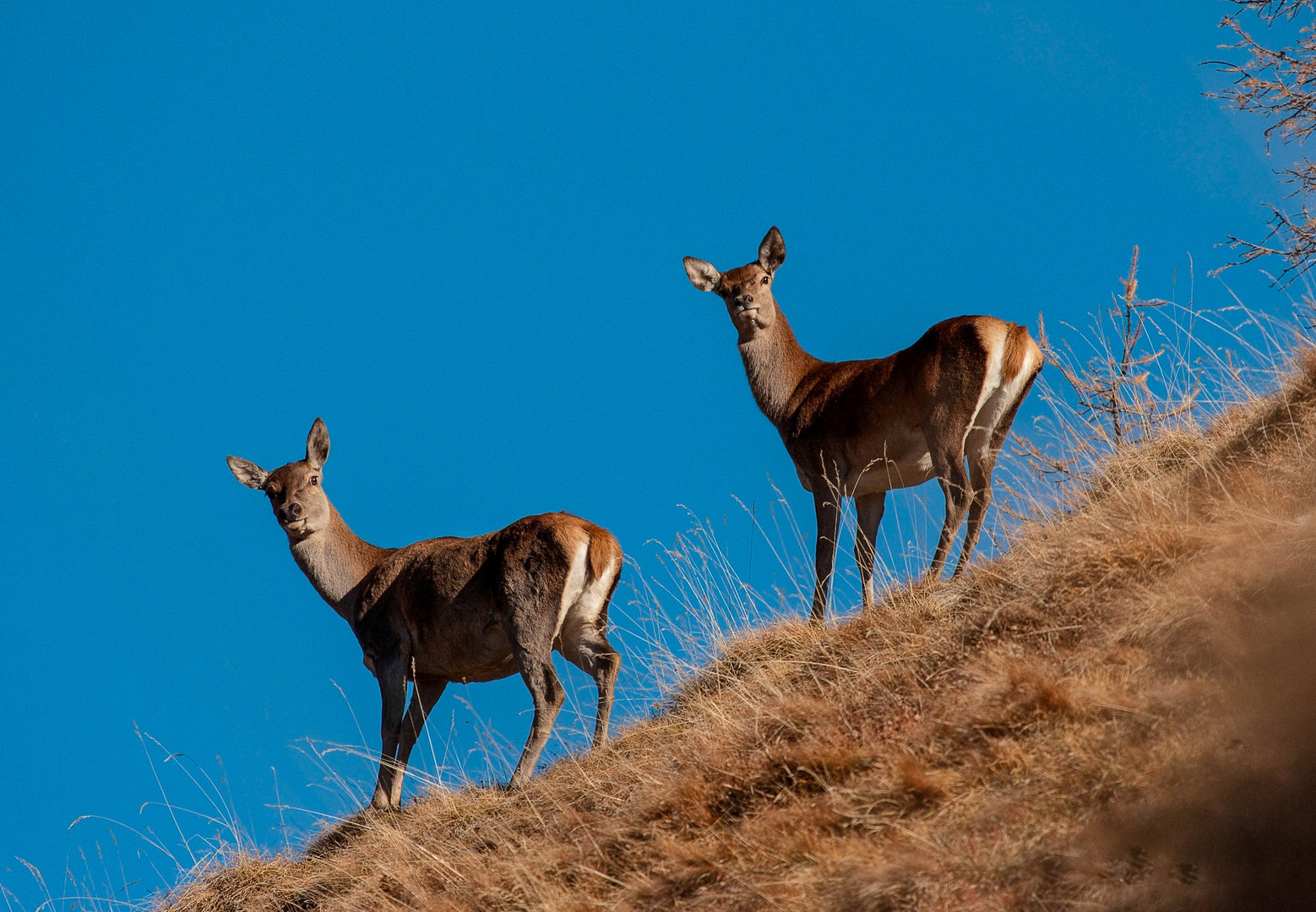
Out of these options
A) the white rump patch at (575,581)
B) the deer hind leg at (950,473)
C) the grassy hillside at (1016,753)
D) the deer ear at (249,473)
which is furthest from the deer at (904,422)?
the deer ear at (249,473)

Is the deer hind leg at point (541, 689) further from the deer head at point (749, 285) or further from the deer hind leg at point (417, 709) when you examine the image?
the deer head at point (749, 285)

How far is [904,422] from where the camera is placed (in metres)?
9.48

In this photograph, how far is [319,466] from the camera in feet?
38.3

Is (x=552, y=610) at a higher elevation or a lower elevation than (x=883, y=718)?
higher

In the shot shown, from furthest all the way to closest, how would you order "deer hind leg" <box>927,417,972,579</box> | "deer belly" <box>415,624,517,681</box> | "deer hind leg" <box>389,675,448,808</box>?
"deer hind leg" <box>389,675,448,808</box>, "deer belly" <box>415,624,517,681</box>, "deer hind leg" <box>927,417,972,579</box>

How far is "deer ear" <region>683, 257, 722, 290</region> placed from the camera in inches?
474

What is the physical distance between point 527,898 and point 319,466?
6.36 m

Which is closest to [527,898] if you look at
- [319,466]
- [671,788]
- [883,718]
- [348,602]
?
[671,788]

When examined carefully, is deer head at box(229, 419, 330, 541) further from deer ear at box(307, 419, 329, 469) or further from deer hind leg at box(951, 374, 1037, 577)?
deer hind leg at box(951, 374, 1037, 577)

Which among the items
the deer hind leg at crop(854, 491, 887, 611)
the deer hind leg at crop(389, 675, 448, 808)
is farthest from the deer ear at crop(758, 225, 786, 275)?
the deer hind leg at crop(389, 675, 448, 808)

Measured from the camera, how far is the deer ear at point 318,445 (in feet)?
37.7

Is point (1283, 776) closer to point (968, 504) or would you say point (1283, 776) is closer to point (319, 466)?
point (968, 504)

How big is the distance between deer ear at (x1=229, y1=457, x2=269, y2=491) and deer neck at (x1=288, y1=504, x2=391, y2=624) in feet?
2.48

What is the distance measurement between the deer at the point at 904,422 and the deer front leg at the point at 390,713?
3.56 meters
